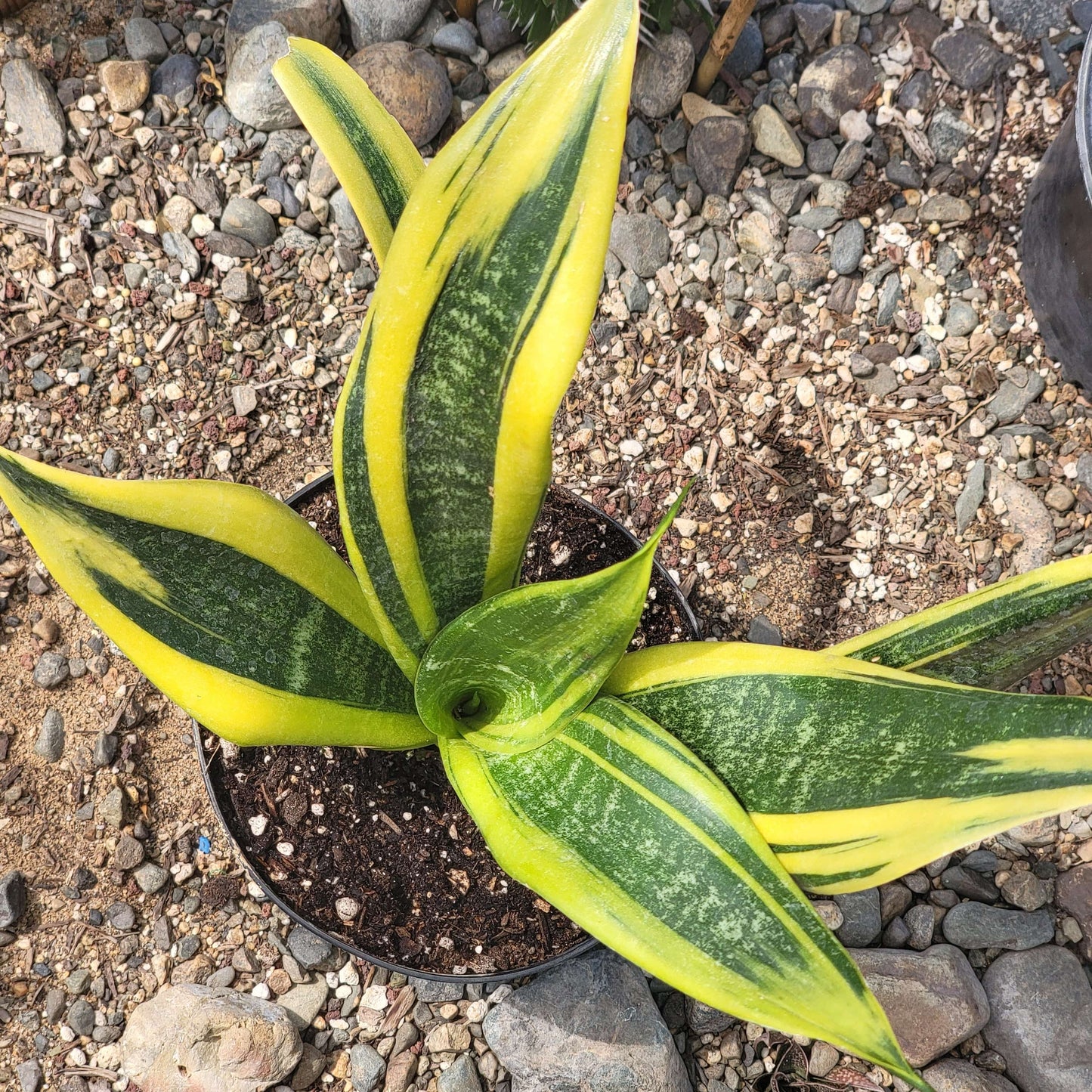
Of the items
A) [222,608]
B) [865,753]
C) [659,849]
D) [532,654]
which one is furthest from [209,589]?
[865,753]

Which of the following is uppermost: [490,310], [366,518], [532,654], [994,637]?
[490,310]

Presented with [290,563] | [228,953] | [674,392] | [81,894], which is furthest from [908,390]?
[81,894]

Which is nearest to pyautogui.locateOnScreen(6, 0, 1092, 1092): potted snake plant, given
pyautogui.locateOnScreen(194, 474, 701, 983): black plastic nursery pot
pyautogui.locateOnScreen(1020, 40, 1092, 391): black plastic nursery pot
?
pyautogui.locateOnScreen(194, 474, 701, 983): black plastic nursery pot

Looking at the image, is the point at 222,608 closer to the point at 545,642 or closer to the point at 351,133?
the point at 545,642

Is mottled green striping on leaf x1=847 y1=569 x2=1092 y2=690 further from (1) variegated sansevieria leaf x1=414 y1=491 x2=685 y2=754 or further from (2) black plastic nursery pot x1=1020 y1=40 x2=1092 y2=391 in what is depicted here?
(2) black plastic nursery pot x1=1020 y1=40 x2=1092 y2=391

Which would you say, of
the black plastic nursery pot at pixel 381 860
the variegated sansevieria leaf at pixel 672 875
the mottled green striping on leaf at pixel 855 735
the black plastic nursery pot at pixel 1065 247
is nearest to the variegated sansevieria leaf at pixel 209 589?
the variegated sansevieria leaf at pixel 672 875

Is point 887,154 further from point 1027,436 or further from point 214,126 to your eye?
point 214,126
